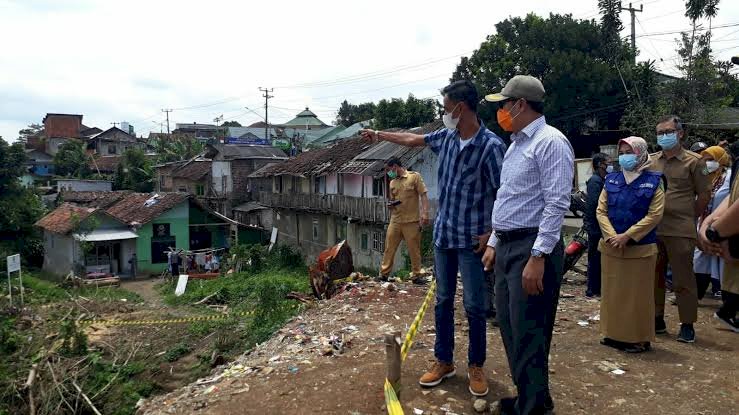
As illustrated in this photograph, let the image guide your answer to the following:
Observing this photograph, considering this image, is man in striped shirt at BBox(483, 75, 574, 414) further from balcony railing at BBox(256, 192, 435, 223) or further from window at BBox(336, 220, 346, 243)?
window at BBox(336, 220, 346, 243)

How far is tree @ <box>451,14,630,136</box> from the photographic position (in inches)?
963

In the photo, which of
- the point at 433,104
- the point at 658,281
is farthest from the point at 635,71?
the point at 658,281

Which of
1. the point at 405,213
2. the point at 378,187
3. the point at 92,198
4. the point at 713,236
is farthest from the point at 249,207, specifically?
the point at 713,236

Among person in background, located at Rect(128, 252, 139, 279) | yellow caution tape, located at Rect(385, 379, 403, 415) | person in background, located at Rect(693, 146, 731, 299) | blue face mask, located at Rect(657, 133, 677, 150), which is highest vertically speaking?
blue face mask, located at Rect(657, 133, 677, 150)

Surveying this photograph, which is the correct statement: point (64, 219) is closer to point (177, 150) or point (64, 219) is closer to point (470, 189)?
point (177, 150)

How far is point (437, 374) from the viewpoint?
3611mm

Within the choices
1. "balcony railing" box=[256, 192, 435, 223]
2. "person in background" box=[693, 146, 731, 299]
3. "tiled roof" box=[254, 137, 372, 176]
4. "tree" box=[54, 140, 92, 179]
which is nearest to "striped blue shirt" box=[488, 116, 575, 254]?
"person in background" box=[693, 146, 731, 299]

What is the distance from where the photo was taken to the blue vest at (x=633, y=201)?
4254mm

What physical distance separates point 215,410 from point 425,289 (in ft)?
13.3

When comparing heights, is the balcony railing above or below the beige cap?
below

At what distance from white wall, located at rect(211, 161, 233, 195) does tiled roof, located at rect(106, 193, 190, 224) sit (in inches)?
262

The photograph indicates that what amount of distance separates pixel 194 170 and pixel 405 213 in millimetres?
33586

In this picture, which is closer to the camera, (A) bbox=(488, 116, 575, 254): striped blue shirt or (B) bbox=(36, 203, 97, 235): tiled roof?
(A) bbox=(488, 116, 575, 254): striped blue shirt

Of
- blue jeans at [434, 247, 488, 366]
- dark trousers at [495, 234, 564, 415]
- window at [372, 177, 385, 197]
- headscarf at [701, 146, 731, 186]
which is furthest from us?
window at [372, 177, 385, 197]
